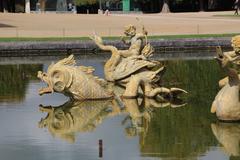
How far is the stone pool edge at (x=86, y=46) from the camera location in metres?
30.7

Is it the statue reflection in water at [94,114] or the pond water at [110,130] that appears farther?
the statue reflection in water at [94,114]

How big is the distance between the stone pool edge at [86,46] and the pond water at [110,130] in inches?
465

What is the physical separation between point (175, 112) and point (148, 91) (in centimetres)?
208

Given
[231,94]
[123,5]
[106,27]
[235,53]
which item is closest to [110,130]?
[231,94]

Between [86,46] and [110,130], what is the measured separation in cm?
1849

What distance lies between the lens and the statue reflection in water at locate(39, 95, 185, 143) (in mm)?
13192

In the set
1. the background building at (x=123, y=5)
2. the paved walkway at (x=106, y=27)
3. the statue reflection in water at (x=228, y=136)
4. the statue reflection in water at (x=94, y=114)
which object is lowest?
the statue reflection in water at (x=94, y=114)

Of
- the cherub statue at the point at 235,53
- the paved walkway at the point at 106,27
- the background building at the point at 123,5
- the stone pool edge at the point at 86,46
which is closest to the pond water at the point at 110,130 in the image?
the cherub statue at the point at 235,53

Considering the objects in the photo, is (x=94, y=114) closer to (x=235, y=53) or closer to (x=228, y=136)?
(x=235, y=53)

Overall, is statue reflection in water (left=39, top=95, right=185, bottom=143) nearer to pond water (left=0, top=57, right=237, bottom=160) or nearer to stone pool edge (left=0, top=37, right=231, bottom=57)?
pond water (left=0, top=57, right=237, bottom=160)

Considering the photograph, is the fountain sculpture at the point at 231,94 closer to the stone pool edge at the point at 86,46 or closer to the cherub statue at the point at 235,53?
the cherub statue at the point at 235,53

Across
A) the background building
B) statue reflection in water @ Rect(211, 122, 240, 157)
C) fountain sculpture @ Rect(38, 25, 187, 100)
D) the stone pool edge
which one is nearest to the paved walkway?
the stone pool edge

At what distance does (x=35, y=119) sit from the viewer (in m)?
14.4

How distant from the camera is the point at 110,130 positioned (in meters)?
13.1
